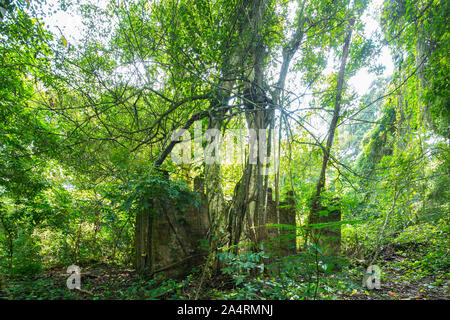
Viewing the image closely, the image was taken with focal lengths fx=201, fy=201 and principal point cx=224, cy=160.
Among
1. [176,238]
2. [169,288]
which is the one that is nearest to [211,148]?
[176,238]

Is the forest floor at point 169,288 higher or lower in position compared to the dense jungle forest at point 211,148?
lower

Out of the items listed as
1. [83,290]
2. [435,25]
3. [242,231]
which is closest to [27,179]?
[83,290]

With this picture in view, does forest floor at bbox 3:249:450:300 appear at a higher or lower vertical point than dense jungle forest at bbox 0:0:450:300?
lower

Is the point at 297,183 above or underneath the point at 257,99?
underneath

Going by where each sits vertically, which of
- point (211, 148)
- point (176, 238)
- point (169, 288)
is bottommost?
point (169, 288)

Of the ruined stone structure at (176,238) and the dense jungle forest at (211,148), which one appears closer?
the dense jungle forest at (211,148)

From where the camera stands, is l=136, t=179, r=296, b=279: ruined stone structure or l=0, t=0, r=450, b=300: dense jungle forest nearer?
l=0, t=0, r=450, b=300: dense jungle forest

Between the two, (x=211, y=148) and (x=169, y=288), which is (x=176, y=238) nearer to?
(x=169, y=288)

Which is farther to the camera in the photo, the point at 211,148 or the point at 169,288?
the point at 211,148

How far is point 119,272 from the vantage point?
323 centimetres

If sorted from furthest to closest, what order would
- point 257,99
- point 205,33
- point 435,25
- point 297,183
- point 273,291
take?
point 297,183 < point 257,99 < point 205,33 < point 435,25 < point 273,291

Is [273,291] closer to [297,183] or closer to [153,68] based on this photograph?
[297,183]

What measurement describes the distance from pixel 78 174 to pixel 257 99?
307cm

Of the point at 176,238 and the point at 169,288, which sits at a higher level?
the point at 176,238
